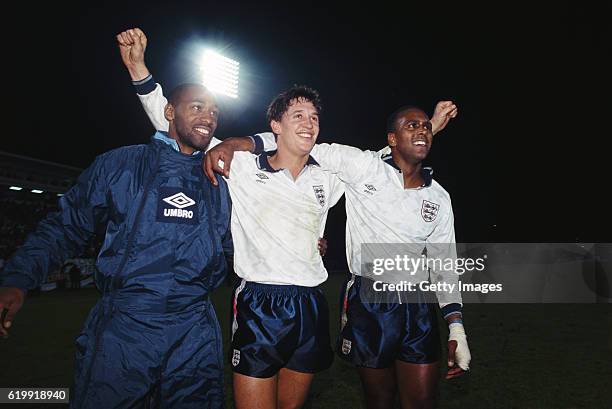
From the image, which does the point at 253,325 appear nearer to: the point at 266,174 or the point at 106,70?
the point at 266,174

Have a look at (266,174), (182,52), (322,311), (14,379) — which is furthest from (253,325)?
(182,52)

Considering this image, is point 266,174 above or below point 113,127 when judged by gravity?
below

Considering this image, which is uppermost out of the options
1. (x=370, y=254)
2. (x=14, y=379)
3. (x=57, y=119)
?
(x=57, y=119)

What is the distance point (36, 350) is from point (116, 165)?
5408 mm

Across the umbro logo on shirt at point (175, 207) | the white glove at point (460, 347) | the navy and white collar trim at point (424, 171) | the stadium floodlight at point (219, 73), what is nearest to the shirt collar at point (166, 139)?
the umbro logo on shirt at point (175, 207)

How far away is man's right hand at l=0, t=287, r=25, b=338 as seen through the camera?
77.2 inches

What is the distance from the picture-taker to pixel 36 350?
20.9ft

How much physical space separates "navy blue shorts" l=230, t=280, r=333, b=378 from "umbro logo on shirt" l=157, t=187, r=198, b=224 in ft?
1.77

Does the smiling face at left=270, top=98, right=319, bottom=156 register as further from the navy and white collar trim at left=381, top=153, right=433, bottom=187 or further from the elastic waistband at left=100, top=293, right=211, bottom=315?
the elastic waistband at left=100, top=293, right=211, bottom=315

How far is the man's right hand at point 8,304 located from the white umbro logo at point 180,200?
2.61 ft

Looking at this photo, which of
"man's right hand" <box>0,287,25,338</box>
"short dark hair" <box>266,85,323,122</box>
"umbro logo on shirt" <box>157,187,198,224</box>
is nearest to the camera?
"man's right hand" <box>0,287,25,338</box>

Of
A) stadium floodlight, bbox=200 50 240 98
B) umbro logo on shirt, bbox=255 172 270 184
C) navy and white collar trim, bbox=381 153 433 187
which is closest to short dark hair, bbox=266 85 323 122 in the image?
umbro logo on shirt, bbox=255 172 270 184

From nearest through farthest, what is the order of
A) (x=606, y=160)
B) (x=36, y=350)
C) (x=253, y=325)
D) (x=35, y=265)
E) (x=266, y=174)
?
1. (x=35, y=265)
2. (x=253, y=325)
3. (x=266, y=174)
4. (x=36, y=350)
5. (x=606, y=160)

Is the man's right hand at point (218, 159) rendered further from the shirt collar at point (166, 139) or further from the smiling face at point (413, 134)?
the smiling face at point (413, 134)
